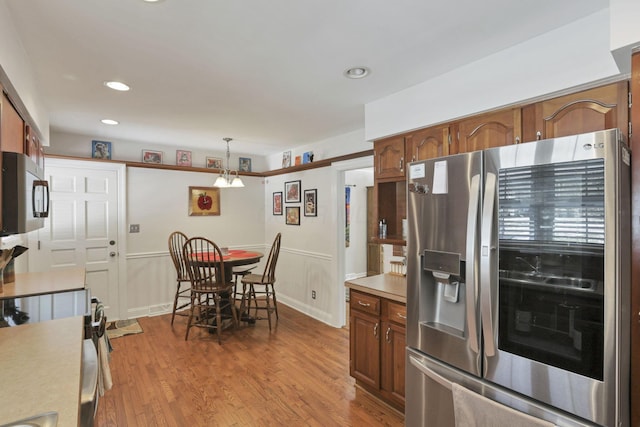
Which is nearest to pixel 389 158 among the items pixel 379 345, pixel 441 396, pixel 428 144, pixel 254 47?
pixel 428 144

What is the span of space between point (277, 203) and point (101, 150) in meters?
2.46

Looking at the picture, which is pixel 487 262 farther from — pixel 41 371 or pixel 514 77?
pixel 41 371

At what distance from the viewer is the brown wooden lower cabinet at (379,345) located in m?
2.20

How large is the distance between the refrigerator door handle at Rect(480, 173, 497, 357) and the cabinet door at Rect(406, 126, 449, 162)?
839mm

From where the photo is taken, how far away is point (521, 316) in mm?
1388

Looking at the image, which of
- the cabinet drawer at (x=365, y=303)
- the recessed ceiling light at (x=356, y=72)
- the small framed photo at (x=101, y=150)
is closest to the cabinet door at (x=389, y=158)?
the recessed ceiling light at (x=356, y=72)

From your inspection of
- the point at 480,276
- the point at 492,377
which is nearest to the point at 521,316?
the point at 480,276

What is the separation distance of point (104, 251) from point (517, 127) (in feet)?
14.9

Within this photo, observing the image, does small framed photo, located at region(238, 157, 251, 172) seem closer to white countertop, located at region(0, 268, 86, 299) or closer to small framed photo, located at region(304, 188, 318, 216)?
small framed photo, located at region(304, 188, 318, 216)

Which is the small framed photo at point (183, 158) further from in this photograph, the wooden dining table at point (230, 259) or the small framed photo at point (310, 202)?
the small framed photo at point (310, 202)

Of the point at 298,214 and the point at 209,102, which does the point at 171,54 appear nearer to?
the point at 209,102

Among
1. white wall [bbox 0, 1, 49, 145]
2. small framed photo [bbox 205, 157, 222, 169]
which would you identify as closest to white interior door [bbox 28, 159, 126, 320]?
small framed photo [bbox 205, 157, 222, 169]

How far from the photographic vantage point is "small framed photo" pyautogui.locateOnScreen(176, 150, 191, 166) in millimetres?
4715

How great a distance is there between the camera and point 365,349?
246cm
